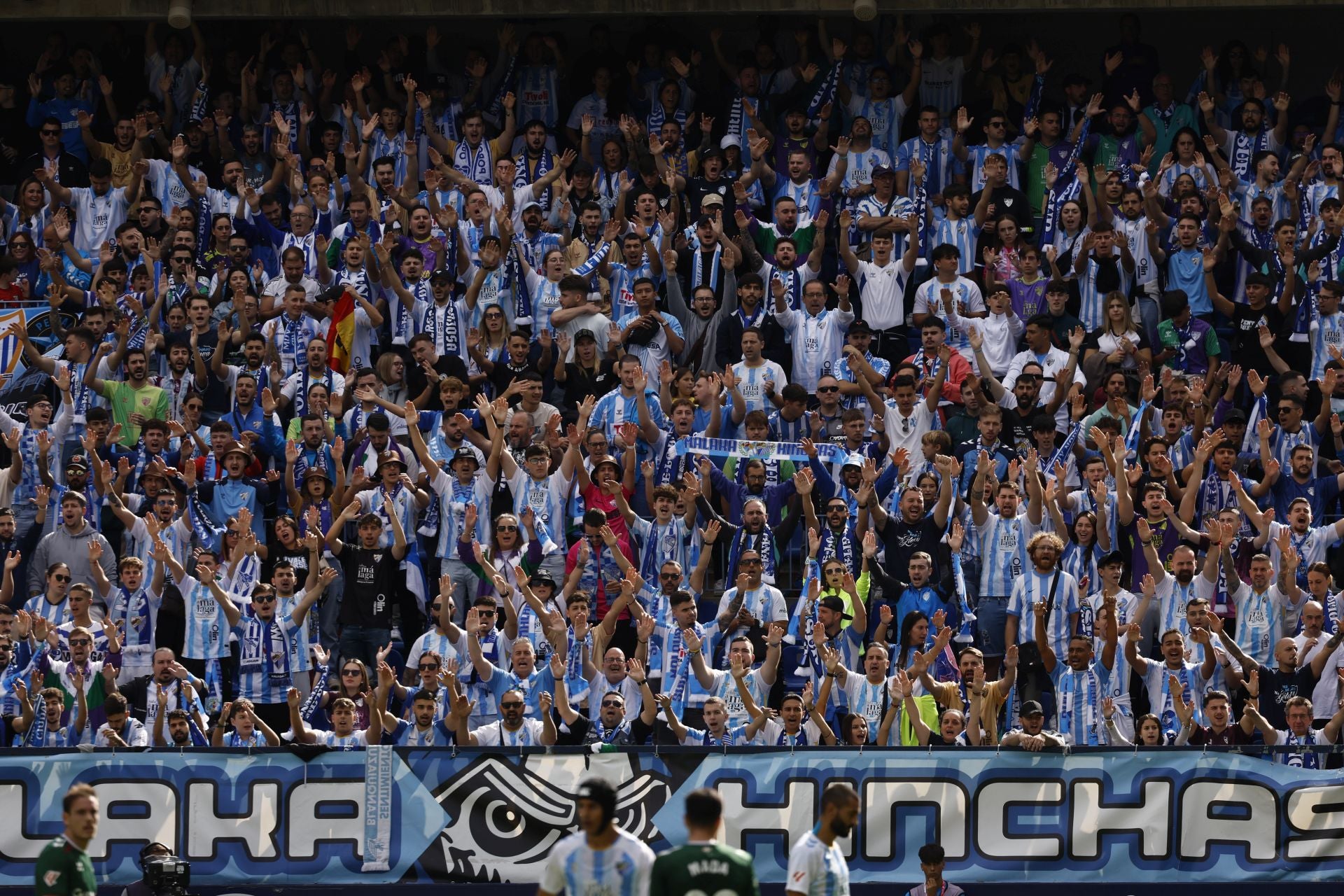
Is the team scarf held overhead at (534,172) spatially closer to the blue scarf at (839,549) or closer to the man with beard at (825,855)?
the blue scarf at (839,549)

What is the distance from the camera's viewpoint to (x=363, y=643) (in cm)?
1962

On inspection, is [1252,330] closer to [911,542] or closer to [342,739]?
→ [911,542]

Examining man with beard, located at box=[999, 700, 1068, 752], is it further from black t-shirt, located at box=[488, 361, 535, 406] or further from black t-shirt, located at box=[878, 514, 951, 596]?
black t-shirt, located at box=[488, 361, 535, 406]

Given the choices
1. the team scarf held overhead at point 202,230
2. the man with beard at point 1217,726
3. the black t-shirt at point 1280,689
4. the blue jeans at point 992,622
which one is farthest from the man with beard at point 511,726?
the team scarf held overhead at point 202,230

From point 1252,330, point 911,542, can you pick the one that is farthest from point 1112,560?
point 1252,330

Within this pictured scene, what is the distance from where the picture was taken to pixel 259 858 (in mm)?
15734

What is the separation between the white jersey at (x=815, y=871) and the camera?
471 inches

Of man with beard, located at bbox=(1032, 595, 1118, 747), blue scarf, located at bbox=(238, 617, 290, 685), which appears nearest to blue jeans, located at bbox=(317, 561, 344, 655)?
blue scarf, located at bbox=(238, 617, 290, 685)

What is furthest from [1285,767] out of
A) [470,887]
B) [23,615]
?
[23,615]

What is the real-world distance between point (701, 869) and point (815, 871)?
992mm

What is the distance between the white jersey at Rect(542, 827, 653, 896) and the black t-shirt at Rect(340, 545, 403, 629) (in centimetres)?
826

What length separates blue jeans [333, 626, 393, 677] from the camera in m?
19.6

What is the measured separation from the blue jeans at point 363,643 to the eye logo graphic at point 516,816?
387cm

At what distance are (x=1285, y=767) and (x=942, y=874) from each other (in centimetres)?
243
